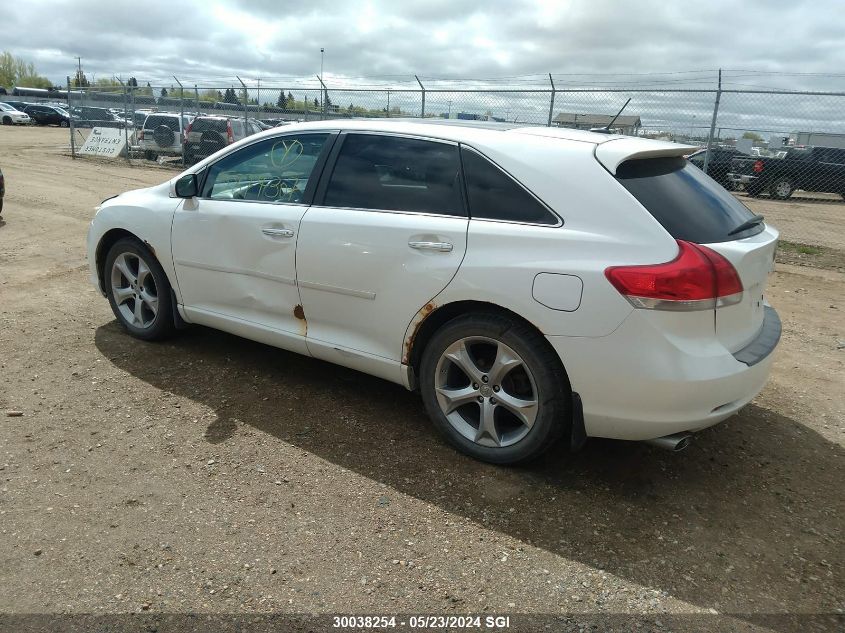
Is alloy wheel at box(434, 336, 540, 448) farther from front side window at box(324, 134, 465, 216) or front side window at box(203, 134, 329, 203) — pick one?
front side window at box(203, 134, 329, 203)

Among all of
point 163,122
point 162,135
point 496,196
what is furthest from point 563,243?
point 163,122

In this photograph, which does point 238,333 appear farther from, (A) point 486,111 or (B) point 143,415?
(A) point 486,111

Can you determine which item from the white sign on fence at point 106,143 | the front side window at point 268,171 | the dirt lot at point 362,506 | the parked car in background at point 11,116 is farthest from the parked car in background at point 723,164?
the parked car in background at point 11,116

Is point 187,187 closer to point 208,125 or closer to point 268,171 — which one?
point 268,171

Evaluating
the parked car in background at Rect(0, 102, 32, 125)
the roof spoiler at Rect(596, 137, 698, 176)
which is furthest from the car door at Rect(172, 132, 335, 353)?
the parked car in background at Rect(0, 102, 32, 125)

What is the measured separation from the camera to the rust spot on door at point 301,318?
380cm

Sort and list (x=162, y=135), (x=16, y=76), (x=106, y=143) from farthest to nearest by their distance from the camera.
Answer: (x=16, y=76) < (x=106, y=143) < (x=162, y=135)

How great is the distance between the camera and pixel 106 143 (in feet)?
68.6

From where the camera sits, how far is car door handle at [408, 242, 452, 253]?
3.20 m

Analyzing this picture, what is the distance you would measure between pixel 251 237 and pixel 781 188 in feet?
58.1

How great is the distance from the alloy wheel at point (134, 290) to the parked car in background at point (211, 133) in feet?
44.7

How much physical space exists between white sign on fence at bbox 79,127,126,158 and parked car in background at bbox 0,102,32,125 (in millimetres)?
27067

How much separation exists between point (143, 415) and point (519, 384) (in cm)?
215

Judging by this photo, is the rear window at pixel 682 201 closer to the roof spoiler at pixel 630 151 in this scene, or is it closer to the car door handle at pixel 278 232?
the roof spoiler at pixel 630 151
